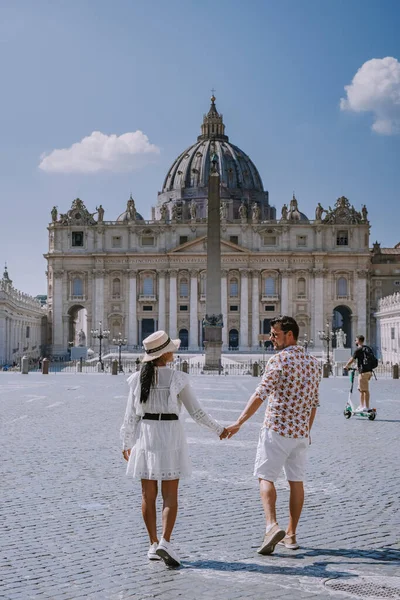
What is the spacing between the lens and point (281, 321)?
25.3ft

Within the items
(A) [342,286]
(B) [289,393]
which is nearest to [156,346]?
(B) [289,393]

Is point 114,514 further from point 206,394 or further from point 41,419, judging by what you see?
point 206,394

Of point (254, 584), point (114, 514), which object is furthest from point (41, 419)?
point (254, 584)

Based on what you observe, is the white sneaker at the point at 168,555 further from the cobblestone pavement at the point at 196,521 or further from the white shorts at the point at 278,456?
the white shorts at the point at 278,456

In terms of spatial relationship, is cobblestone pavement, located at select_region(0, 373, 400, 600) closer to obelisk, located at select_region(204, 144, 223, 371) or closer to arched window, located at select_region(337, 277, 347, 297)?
obelisk, located at select_region(204, 144, 223, 371)

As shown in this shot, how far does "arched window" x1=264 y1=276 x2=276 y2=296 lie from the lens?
8350 centimetres

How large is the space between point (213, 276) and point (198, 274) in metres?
40.3

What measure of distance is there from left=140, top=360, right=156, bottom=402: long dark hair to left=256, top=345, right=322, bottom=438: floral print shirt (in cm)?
111

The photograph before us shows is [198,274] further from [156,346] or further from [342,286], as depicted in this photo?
[156,346]

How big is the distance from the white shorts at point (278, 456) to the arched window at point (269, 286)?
76280 millimetres

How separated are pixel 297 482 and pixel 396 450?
6.13 metres

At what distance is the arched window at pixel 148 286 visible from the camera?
84562mm

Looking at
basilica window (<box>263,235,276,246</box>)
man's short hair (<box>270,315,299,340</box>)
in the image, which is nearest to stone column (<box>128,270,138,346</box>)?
basilica window (<box>263,235,276,246</box>)

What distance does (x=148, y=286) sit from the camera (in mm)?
84625
